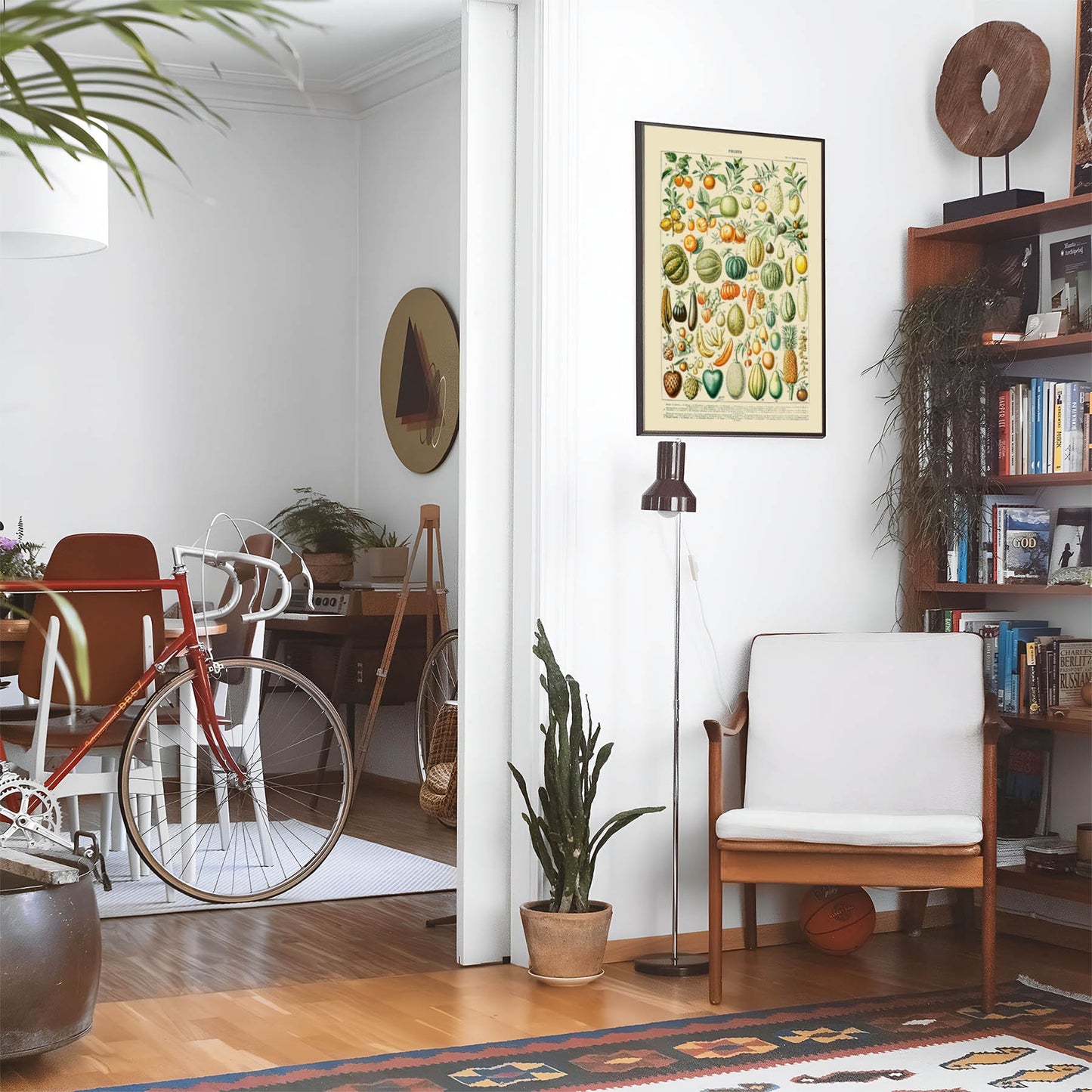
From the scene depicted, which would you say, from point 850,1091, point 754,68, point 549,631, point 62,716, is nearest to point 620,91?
point 754,68

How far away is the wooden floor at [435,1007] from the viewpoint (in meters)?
2.83

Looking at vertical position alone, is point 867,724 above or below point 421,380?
below

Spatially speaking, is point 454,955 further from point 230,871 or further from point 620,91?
point 620,91

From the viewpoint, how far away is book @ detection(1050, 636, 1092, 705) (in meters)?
3.78

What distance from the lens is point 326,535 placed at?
6695 mm

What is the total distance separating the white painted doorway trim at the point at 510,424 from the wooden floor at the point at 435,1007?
1.07 ft

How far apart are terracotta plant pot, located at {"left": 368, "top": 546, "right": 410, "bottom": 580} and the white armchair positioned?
2.76 meters

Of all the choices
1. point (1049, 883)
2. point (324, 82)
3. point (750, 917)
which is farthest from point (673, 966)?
point (324, 82)

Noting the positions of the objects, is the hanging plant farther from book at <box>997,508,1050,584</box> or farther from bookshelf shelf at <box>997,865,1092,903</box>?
bookshelf shelf at <box>997,865,1092,903</box>

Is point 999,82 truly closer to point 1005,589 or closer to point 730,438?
point 730,438

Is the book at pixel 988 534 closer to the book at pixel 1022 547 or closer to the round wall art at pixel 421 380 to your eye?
the book at pixel 1022 547

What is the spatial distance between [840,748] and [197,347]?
13.8ft

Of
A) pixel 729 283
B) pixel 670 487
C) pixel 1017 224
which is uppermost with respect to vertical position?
pixel 1017 224

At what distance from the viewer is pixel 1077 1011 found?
10.5 feet
